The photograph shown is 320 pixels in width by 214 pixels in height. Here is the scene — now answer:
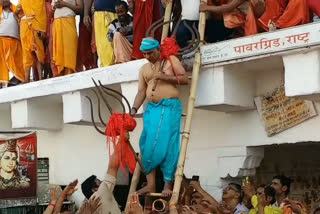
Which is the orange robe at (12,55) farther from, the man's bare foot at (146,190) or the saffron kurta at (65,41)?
the man's bare foot at (146,190)

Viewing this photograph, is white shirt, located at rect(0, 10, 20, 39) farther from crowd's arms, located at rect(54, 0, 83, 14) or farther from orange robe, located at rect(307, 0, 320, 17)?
orange robe, located at rect(307, 0, 320, 17)

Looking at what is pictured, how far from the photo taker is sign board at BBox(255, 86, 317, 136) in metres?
5.88

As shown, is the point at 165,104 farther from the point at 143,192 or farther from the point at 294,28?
the point at 294,28

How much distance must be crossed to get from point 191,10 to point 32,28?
2280mm

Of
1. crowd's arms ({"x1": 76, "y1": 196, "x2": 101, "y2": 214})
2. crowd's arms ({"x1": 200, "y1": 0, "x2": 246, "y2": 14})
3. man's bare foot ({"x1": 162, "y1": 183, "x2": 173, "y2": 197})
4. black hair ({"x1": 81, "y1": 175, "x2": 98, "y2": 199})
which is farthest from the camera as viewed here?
black hair ({"x1": 81, "y1": 175, "x2": 98, "y2": 199})

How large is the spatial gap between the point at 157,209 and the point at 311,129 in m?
1.37

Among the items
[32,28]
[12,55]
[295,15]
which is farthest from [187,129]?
[12,55]

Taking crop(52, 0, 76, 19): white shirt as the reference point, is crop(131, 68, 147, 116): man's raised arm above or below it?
below

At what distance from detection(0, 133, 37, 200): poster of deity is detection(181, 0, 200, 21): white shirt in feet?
7.16

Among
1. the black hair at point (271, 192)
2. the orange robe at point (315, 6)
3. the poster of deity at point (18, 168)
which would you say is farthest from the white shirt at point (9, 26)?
the orange robe at point (315, 6)

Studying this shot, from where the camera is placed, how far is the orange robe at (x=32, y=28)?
7.86 meters

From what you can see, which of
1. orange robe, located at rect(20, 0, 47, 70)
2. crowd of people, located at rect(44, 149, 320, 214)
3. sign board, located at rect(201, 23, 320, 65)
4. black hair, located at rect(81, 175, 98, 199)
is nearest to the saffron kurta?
orange robe, located at rect(20, 0, 47, 70)

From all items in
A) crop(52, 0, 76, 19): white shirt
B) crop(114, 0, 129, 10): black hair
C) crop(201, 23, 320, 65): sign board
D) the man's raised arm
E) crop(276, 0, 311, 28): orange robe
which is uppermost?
crop(52, 0, 76, 19): white shirt

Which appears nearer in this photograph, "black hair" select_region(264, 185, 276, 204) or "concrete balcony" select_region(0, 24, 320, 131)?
"concrete balcony" select_region(0, 24, 320, 131)
